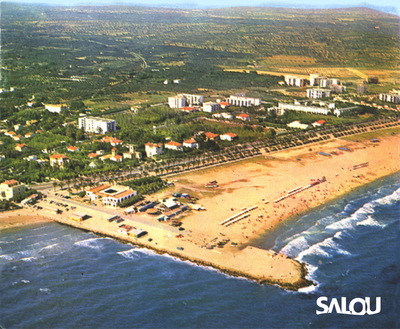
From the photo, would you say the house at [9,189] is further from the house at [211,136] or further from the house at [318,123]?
the house at [318,123]

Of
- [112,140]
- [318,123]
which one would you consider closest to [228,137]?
[112,140]

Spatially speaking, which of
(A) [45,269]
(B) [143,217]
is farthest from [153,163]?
(A) [45,269]

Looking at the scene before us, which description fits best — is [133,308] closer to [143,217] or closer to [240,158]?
[143,217]

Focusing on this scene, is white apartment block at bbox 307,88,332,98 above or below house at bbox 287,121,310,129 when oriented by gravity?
above

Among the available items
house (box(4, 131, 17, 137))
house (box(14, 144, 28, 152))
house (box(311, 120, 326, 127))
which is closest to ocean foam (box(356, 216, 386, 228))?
house (box(311, 120, 326, 127))

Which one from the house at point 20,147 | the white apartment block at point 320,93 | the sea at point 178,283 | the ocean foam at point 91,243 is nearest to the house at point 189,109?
the white apartment block at point 320,93

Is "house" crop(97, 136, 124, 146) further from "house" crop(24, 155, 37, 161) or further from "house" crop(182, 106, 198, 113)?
"house" crop(182, 106, 198, 113)
